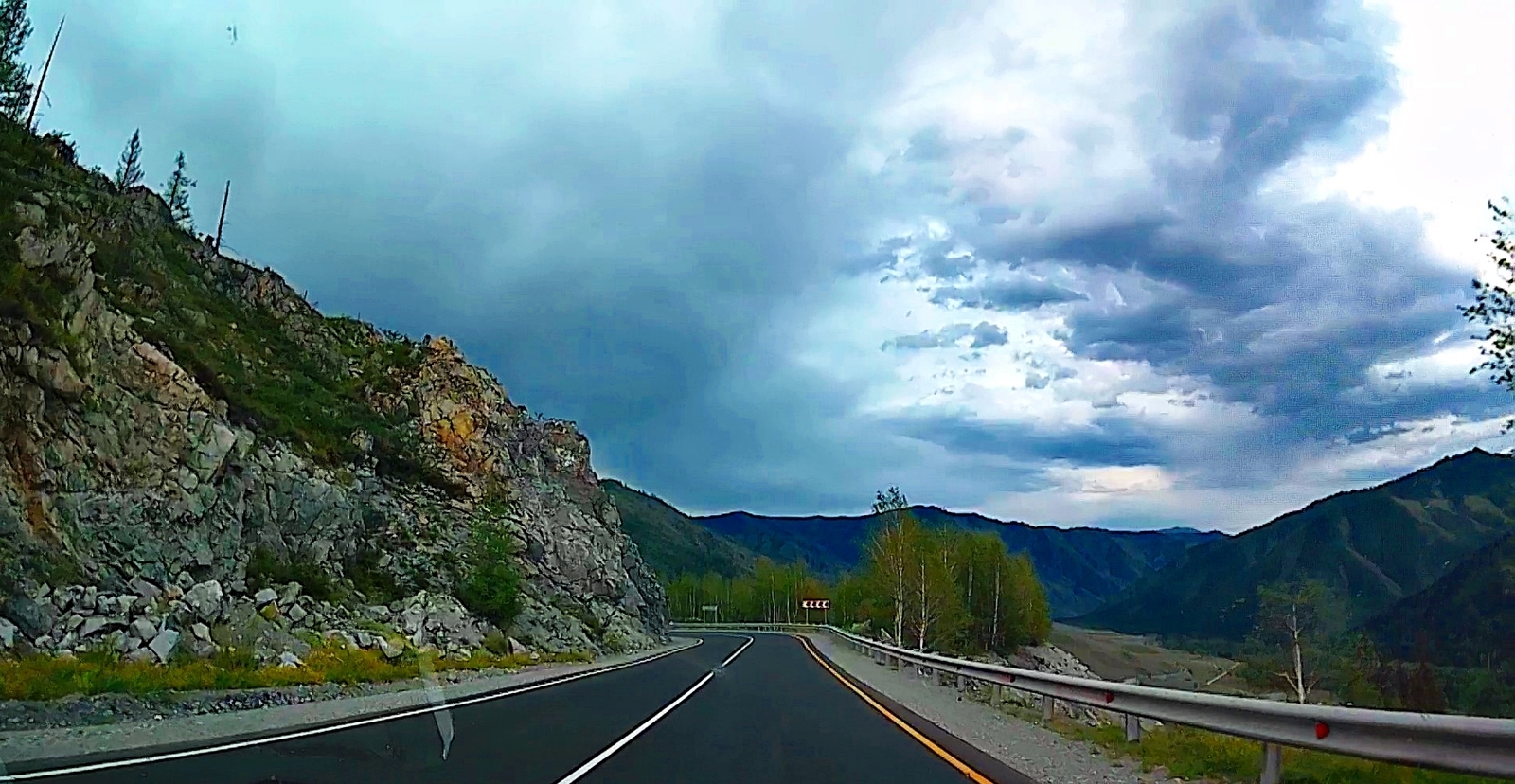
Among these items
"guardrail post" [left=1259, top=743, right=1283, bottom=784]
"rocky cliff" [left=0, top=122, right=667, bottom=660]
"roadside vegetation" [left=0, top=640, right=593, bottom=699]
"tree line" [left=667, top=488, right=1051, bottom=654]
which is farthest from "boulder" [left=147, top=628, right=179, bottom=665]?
"tree line" [left=667, top=488, right=1051, bottom=654]

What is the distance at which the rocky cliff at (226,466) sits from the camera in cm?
2747

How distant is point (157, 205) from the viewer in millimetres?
62344

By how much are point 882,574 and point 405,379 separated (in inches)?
1334

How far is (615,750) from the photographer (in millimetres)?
13250

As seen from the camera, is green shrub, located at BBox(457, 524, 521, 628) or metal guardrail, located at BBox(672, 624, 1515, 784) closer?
metal guardrail, located at BBox(672, 624, 1515, 784)

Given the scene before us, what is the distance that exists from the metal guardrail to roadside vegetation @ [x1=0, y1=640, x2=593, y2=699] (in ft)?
51.6

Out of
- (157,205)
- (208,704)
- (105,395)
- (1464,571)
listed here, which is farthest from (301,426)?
(1464,571)

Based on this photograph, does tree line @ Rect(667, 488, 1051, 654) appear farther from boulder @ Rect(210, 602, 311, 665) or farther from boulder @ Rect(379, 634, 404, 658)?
boulder @ Rect(210, 602, 311, 665)

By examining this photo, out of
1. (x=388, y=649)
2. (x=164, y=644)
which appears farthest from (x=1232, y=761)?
(x=388, y=649)

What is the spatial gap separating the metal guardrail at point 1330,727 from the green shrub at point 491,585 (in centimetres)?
3628

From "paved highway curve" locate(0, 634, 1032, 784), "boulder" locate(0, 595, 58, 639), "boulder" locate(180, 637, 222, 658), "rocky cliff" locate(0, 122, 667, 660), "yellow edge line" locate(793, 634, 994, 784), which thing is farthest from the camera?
"rocky cliff" locate(0, 122, 667, 660)

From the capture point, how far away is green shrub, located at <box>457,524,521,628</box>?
4684 centimetres

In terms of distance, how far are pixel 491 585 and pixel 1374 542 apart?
6498 centimetres

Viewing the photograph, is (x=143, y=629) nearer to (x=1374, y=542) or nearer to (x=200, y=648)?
(x=200, y=648)
